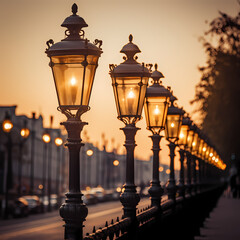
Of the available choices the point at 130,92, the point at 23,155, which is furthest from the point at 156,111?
the point at 23,155

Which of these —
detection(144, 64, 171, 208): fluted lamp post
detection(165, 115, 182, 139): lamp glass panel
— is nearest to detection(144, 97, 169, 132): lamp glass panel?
detection(144, 64, 171, 208): fluted lamp post

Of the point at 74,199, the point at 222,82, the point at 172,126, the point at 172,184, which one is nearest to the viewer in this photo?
the point at 74,199

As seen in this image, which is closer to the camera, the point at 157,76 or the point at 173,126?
the point at 157,76

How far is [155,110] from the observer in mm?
16312

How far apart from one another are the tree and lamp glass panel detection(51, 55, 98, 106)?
39910 millimetres

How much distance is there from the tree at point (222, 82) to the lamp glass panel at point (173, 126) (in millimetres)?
29222

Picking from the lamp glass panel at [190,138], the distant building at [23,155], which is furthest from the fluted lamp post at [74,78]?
the distant building at [23,155]

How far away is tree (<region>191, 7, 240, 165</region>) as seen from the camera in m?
49.8

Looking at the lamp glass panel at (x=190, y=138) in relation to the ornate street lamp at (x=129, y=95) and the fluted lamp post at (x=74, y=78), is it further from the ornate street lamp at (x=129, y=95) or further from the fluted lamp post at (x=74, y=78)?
the fluted lamp post at (x=74, y=78)

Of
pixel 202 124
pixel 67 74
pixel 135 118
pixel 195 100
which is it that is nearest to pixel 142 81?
pixel 135 118

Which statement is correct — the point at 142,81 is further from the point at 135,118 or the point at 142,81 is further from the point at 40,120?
the point at 40,120

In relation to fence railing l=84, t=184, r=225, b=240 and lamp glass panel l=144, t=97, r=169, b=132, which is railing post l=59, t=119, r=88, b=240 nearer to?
fence railing l=84, t=184, r=225, b=240

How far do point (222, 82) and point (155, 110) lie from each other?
3444 cm

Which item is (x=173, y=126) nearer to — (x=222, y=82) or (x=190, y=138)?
(x=190, y=138)
